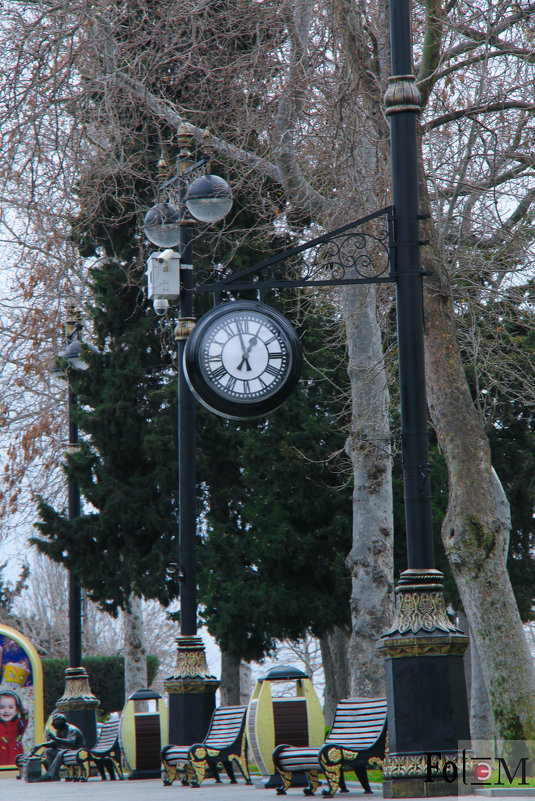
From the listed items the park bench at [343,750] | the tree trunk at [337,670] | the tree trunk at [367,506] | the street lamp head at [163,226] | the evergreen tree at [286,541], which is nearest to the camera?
the park bench at [343,750]

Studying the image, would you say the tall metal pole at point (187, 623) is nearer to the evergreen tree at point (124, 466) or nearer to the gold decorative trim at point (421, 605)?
the gold decorative trim at point (421, 605)

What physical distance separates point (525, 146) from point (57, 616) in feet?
136

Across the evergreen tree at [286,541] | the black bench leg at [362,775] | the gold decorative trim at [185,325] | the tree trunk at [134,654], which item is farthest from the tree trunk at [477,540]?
the tree trunk at [134,654]

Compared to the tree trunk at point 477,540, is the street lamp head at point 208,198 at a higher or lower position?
higher

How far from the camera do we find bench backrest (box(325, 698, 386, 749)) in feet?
32.2

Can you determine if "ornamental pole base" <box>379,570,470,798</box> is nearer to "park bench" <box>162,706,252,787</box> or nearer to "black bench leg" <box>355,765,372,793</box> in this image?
"black bench leg" <box>355,765,372,793</box>

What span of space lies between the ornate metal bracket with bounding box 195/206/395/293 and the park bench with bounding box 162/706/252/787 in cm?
526

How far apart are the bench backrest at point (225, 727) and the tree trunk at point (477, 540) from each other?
10.8ft

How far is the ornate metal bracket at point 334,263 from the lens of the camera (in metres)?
8.34

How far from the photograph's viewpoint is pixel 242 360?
8602 mm

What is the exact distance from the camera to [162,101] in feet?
55.1

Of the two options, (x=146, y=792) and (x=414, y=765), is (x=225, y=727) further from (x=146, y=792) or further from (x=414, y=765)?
(x=414, y=765)

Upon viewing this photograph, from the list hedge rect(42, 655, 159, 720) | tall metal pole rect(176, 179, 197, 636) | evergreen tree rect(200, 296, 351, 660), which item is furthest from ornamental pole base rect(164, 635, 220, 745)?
hedge rect(42, 655, 159, 720)

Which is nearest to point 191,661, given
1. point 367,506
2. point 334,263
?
point 367,506
